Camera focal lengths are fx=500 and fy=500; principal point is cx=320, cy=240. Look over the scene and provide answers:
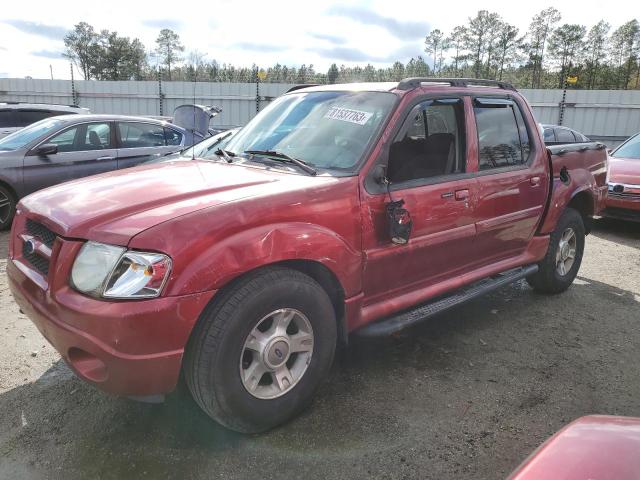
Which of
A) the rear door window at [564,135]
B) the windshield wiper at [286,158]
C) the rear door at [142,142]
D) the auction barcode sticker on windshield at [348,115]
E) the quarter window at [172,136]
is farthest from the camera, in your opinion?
the rear door window at [564,135]

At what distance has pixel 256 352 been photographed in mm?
2506

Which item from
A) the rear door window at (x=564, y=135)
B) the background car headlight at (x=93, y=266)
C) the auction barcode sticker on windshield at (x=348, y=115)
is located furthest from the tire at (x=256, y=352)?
the rear door window at (x=564, y=135)

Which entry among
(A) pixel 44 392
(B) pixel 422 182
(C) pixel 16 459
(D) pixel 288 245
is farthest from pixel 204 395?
(B) pixel 422 182

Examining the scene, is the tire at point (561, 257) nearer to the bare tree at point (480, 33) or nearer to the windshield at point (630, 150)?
the windshield at point (630, 150)

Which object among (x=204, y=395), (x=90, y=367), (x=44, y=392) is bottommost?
(x=44, y=392)

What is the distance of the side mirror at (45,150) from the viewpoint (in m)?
6.99

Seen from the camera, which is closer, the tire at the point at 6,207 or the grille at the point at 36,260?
the grille at the point at 36,260

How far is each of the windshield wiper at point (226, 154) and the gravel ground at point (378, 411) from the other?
4.92 ft

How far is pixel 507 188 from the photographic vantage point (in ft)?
12.3

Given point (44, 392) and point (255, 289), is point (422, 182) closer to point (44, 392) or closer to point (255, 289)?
point (255, 289)

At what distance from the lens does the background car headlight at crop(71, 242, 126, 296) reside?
85.5 inches

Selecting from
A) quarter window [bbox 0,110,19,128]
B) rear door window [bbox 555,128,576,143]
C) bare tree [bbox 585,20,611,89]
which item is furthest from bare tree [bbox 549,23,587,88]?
quarter window [bbox 0,110,19,128]

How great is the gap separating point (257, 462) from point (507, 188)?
2621mm

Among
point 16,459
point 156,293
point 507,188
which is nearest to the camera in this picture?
point 156,293
